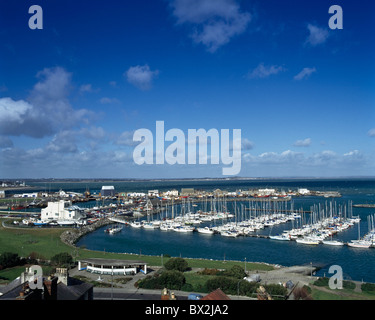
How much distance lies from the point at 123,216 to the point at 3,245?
2922 centimetres

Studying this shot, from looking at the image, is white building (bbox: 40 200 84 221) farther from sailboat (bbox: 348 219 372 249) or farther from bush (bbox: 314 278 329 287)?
bush (bbox: 314 278 329 287)

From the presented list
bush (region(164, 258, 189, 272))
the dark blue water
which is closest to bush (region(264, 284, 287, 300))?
bush (region(164, 258, 189, 272))

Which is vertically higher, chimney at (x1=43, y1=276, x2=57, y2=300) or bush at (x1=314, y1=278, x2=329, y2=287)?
chimney at (x1=43, y1=276, x2=57, y2=300)

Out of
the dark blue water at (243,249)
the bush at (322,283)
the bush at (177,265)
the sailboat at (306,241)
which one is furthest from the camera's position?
the sailboat at (306,241)

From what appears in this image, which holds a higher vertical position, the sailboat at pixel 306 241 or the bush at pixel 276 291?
the bush at pixel 276 291

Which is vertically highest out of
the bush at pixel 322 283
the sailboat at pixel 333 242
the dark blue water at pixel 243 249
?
the bush at pixel 322 283

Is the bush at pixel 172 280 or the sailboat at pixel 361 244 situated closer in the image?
the bush at pixel 172 280

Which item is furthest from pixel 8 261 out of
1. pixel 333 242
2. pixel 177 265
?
pixel 333 242

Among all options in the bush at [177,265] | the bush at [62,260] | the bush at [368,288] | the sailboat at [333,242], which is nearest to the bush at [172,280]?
the bush at [177,265]

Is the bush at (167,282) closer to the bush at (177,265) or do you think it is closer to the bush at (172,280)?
the bush at (172,280)

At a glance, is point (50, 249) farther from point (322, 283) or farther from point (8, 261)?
point (322, 283)

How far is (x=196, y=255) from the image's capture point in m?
30.8
